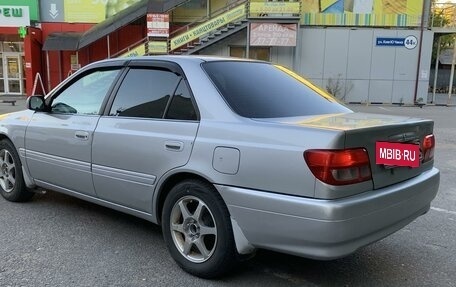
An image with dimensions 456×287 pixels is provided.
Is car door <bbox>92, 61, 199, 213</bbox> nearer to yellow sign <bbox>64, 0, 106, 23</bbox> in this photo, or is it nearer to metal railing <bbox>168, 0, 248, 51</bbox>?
metal railing <bbox>168, 0, 248, 51</bbox>

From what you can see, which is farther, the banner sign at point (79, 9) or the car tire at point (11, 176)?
the banner sign at point (79, 9)

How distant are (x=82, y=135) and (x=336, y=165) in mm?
2405

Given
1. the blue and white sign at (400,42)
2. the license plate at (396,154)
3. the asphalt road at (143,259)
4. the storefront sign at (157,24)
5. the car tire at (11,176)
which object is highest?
the storefront sign at (157,24)

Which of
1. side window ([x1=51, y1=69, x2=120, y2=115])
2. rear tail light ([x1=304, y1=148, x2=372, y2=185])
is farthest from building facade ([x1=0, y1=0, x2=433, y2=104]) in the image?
rear tail light ([x1=304, y1=148, x2=372, y2=185])

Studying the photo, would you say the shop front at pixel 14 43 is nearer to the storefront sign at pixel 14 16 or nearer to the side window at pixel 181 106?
the storefront sign at pixel 14 16

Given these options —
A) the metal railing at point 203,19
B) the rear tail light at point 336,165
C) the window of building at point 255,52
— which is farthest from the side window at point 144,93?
the window of building at point 255,52

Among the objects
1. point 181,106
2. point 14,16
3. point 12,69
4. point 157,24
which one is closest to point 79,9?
point 14,16

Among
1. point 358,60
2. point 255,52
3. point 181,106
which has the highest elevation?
point 255,52

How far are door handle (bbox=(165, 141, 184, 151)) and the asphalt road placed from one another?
0.93 metres

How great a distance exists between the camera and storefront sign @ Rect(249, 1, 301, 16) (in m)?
21.7

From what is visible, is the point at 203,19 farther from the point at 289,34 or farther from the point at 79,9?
the point at 79,9

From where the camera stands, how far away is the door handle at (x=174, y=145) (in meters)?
3.46

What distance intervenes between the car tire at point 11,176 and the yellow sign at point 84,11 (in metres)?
20.4

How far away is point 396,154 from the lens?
308 cm
